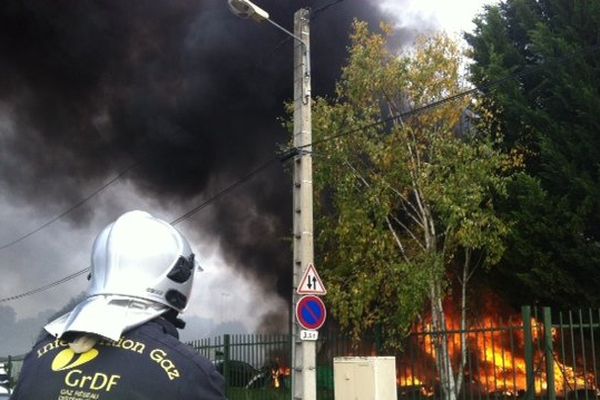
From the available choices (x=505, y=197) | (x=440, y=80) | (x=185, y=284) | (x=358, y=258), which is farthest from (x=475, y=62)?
(x=185, y=284)

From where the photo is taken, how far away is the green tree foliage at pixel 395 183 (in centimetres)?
1234

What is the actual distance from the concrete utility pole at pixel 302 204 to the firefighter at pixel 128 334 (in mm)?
6900

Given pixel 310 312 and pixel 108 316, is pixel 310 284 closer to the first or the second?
pixel 310 312

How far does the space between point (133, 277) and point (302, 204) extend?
24.3ft

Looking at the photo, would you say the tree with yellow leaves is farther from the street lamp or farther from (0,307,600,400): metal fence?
the street lamp

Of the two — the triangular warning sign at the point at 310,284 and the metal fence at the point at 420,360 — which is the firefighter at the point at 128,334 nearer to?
the metal fence at the point at 420,360

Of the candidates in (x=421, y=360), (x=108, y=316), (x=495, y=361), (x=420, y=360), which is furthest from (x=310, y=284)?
(x=108, y=316)

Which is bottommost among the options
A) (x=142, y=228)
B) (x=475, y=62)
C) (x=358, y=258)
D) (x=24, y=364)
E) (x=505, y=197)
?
(x=24, y=364)

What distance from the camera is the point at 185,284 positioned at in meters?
2.07

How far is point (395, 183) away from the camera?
44.8 ft

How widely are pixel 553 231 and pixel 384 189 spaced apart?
10.8 ft

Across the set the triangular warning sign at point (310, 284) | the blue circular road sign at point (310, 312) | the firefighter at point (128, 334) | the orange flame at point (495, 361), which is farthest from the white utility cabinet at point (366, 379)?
the firefighter at point (128, 334)

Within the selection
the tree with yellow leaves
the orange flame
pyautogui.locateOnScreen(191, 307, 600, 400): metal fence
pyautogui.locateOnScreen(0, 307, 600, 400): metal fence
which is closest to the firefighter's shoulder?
pyautogui.locateOnScreen(0, 307, 600, 400): metal fence

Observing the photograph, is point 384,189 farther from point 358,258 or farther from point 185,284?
point 185,284
